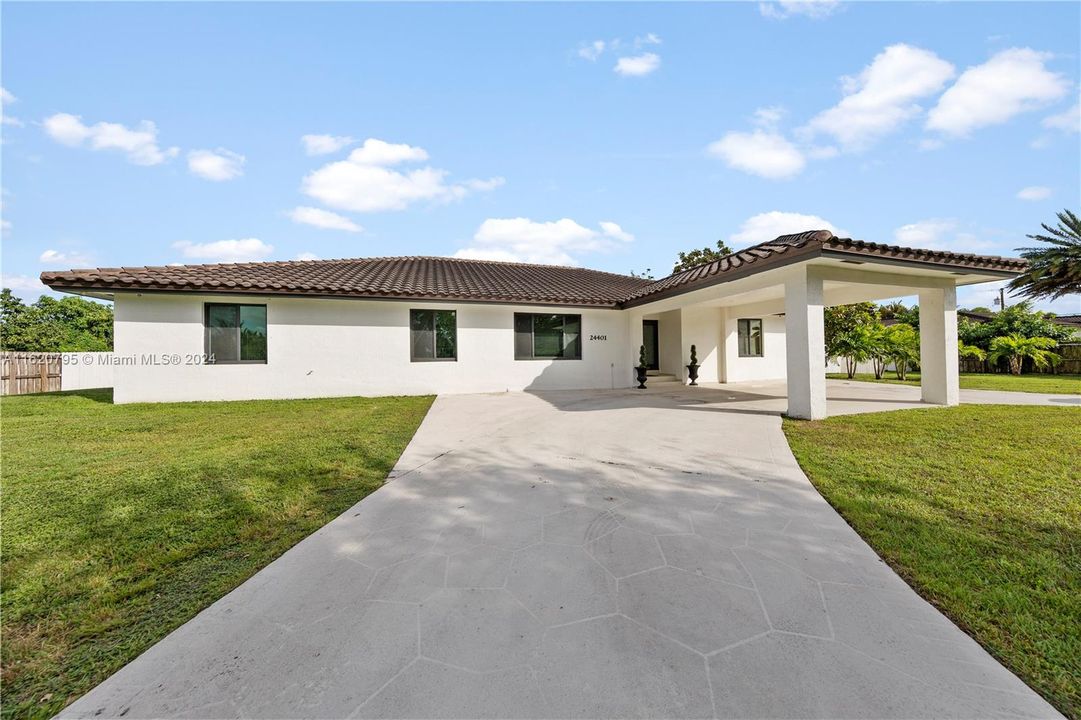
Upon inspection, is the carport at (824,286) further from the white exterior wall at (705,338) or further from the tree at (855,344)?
the tree at (855,344)

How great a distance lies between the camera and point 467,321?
1131 cm

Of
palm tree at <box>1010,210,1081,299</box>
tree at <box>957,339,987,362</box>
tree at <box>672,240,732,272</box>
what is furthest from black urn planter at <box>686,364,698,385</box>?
palm tree at <box>1010,210,1081,299</box>

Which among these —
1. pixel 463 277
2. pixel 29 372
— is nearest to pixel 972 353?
pixel 463 277

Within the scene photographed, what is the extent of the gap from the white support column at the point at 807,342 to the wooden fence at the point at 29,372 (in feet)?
69.7

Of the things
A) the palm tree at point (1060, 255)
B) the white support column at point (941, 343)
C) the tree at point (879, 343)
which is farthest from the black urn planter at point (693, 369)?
the palm tree at point (1060, 255)

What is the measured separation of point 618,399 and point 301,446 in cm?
672

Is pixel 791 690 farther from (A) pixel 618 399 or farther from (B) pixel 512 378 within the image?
(B) pixel 512 378

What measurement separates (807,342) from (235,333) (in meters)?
12.1

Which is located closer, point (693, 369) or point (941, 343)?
point (941, 343)

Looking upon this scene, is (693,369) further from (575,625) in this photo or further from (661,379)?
(575,625)

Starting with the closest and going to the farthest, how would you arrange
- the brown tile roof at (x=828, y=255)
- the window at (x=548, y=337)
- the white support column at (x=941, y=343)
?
the brown tile roof at (x=828, y=255) < the white support column at (x=941, y=343) < the window at (x=548, y=337)

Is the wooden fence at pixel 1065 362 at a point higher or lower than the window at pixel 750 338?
lower

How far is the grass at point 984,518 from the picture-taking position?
1.82 meters

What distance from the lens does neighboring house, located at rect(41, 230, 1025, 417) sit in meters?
7.14
